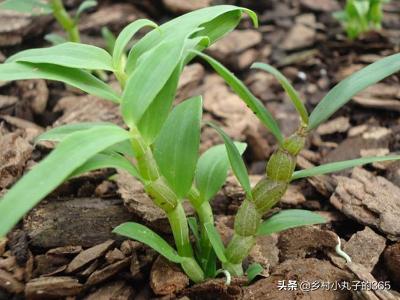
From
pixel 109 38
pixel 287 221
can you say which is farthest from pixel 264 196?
pixel 109 38

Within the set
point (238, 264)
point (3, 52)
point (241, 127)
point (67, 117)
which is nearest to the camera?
point (238, 264)

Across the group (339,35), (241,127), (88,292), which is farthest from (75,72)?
(339,35)

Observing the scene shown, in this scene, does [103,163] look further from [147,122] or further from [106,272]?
[106,272]

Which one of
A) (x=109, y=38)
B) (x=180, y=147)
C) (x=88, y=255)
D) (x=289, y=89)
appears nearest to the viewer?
(x=289, y=89)

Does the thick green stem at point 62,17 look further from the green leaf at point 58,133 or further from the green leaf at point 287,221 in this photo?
the green leaf at point 287,221

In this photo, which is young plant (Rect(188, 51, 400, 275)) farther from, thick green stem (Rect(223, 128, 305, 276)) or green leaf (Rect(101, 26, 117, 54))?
green leaf (Rect(101, 26, 117, 54))

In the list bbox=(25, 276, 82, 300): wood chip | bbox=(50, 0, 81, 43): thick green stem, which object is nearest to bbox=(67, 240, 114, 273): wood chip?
bbox=(25, 276, 82, 300): wood chip

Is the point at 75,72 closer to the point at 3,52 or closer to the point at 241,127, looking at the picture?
the point at 241,127
